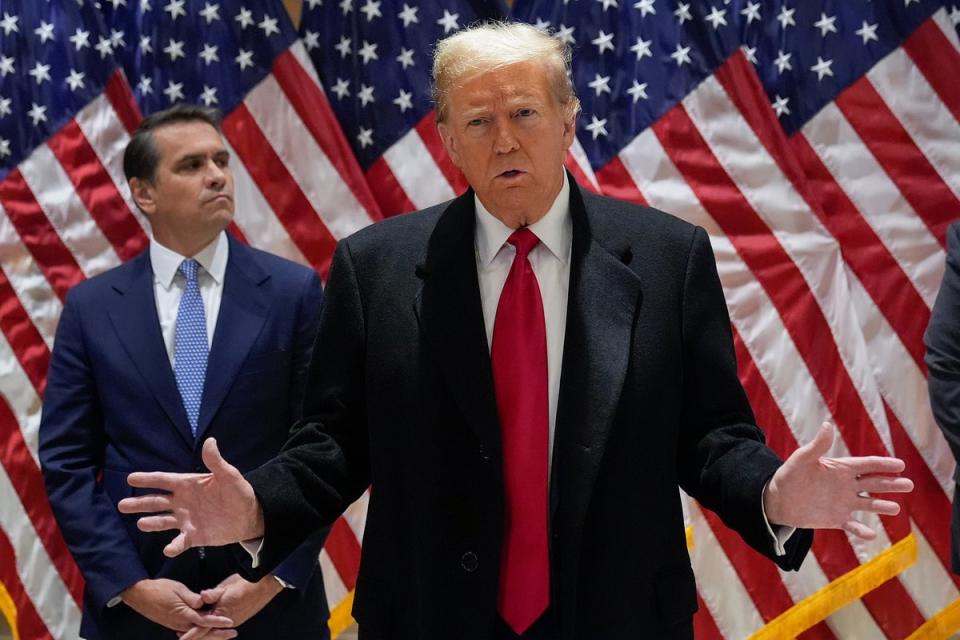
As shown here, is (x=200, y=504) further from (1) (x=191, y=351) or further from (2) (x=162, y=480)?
(1) (x=191, y=351)

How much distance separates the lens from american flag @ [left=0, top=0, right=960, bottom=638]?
12.1 feet

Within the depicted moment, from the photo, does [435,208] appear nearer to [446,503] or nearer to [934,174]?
[446,503]

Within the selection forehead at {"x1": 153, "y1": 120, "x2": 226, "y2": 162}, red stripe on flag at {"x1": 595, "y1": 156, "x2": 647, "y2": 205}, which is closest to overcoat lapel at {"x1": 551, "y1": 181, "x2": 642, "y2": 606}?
forehead at {"x1": 153, "y1": 120, "x2": 226, "y2": 162}

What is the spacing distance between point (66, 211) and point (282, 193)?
0.66 meters

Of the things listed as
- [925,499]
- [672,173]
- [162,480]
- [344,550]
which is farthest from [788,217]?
[162,480]

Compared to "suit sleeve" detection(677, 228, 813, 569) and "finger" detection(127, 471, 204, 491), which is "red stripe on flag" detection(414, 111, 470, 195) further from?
"finger" detection(127, 471, 204, 491)

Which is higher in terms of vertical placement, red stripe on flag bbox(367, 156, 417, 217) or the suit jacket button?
red stripe on flag bbox(367, 156, 417, 217)

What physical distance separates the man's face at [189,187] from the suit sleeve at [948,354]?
1.98 meters

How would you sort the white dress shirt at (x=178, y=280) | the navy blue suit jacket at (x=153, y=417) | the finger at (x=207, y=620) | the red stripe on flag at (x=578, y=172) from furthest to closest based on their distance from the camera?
1. the red stripe on flag at (x=578, y=172)
2. the white dress shirt at (x=178, y=280)
3. the navy blue suit jacket at (x=153, y=417)
4. the finger at (x=207, y=620)

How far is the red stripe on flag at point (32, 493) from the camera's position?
3740 millimetres

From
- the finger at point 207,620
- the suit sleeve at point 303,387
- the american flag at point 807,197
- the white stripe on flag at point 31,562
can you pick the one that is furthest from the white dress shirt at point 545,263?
the white stripe on flag at point 31,562

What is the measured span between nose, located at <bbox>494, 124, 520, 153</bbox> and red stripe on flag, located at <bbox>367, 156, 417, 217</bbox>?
6.15 feet

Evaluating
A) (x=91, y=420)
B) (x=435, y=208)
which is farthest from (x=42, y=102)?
(x=435, y=208)

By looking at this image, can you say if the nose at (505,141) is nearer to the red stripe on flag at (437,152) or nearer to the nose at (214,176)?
the nose at (214,176)
